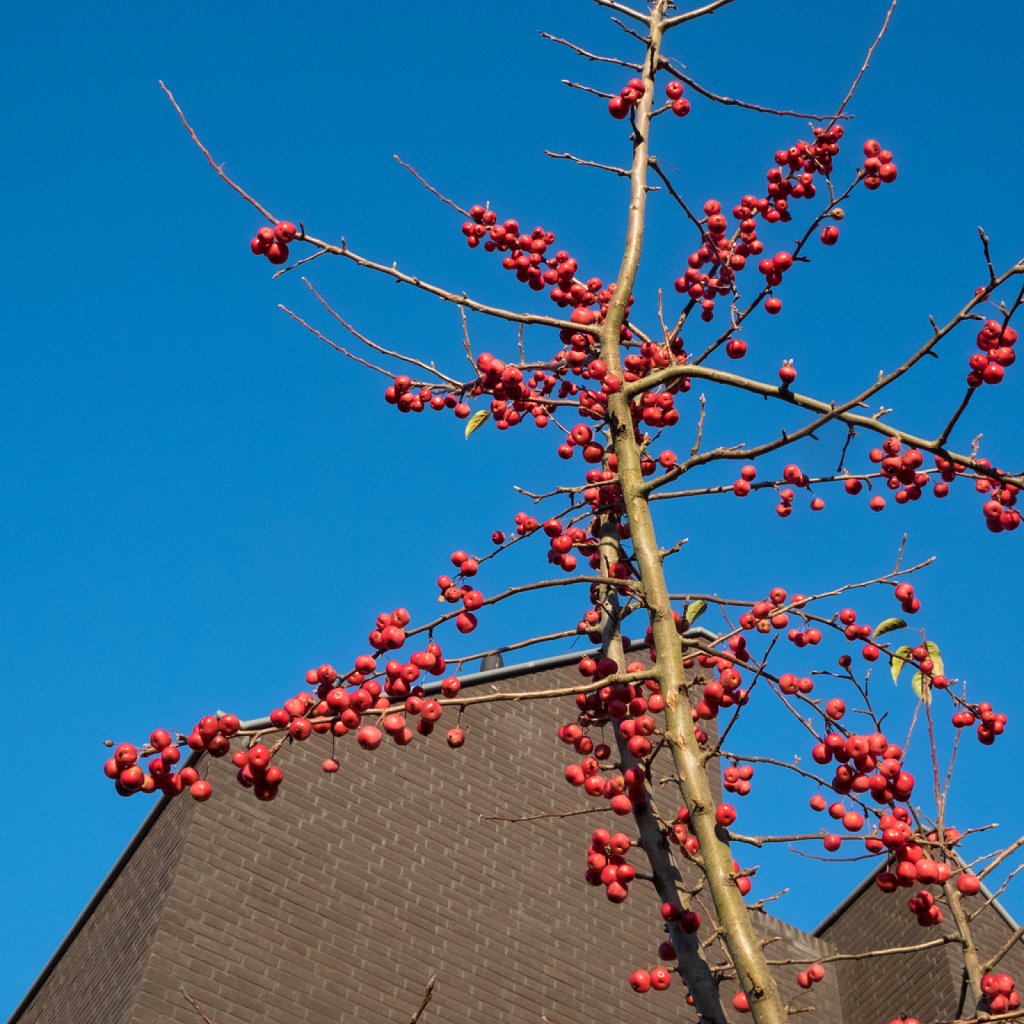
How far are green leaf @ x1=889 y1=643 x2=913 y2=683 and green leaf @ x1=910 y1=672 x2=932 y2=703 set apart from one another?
8 cm

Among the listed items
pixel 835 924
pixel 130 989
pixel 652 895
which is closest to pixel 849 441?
pixel 130 989

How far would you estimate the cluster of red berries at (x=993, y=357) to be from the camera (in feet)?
13.0

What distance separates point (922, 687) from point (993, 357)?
1.18m

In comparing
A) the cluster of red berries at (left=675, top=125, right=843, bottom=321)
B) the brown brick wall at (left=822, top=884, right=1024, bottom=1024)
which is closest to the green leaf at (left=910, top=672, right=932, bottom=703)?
the cluster of red berries at (left=675, top=125, right=843, bottom=321)

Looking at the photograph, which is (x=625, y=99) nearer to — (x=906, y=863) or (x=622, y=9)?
(x=622, y=9)

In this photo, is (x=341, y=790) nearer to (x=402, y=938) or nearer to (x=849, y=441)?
(x=402, y=938)

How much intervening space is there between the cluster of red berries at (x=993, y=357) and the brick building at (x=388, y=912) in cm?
631

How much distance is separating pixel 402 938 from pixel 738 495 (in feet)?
21.4

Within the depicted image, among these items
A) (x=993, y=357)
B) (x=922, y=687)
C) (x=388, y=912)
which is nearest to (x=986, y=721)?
(x=922, y=687)

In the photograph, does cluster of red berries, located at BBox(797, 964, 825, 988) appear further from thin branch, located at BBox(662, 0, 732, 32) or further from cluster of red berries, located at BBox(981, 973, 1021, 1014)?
thin branch, located at BBox(662, 0, 732, 32)

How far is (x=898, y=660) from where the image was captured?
4516mm

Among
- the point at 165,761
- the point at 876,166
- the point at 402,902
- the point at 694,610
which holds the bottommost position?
Result: the point at 165,761

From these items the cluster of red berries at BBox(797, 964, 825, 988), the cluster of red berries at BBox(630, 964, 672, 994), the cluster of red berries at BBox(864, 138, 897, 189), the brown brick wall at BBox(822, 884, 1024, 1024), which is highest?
the brown brick wall at BBox(822, 884, 1024, 1024)

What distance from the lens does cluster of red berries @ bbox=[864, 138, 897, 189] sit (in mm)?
5387
